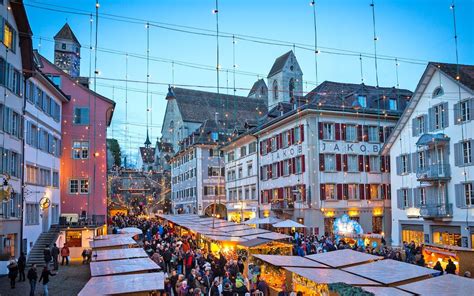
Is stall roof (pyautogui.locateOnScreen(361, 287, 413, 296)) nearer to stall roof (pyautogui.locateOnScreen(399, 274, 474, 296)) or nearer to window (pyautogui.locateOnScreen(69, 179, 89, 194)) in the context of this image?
stall roof (pyautogui.locateOnScreen(399, 274, 474, 296))

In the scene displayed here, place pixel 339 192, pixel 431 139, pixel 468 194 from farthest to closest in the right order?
1. pixel 339 192
2. pixel 431 139
3. pixel 468 194

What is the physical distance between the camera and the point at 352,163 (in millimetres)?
42594

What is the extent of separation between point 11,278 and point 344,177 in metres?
27.4

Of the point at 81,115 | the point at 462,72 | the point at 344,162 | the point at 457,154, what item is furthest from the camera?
the point at 344,162

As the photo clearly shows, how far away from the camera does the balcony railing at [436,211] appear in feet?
105

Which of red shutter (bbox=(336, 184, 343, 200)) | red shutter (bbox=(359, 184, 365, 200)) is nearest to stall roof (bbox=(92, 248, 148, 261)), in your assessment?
red shutter (bbox=(336, 184, 343, 200))

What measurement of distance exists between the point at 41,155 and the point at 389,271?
26.8 meters

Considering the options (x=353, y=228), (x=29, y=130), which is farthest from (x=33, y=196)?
(x=353, y=228)

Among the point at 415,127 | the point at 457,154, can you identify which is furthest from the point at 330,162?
the point at 457,154

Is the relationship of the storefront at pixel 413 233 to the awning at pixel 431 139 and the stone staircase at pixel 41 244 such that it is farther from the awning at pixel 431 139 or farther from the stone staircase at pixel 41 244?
the stone staircase at pixel 41 244

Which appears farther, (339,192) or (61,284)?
(339,192)

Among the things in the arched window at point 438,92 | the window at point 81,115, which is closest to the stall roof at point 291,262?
the arched window at point 438,92

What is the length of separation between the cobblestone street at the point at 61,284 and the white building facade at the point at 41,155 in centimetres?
448

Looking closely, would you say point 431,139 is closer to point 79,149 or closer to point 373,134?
point 373,134
